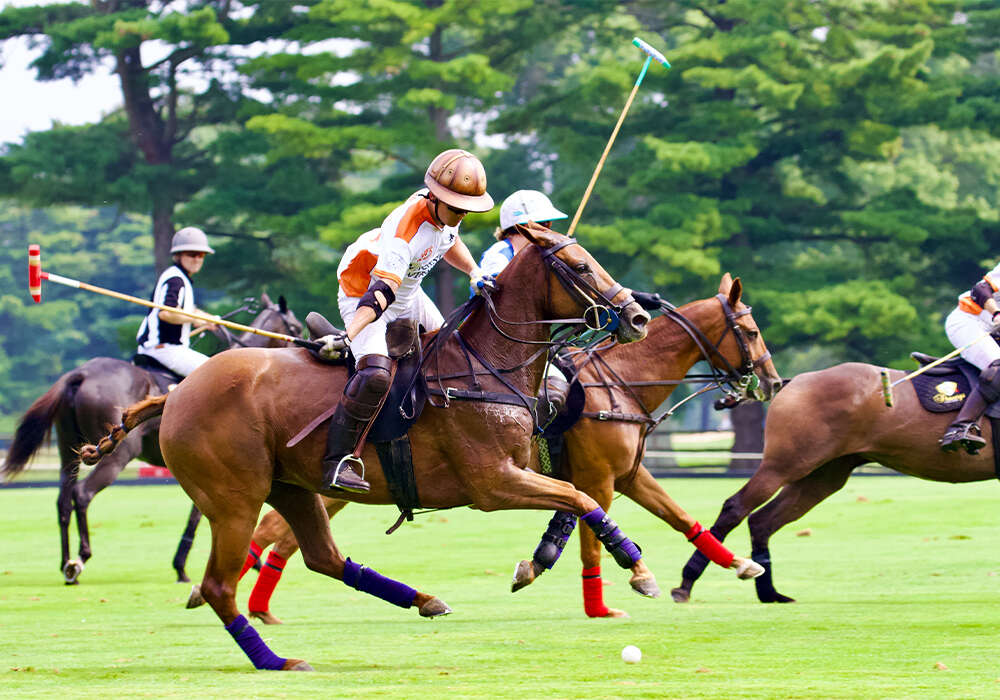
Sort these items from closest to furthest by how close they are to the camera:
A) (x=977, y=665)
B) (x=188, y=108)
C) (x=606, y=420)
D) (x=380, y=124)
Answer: (x=977, y=665) < (x=606, y=420) < (x=380, y=124) < (x=188, y=108)

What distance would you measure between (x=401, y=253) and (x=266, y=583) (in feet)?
9.38

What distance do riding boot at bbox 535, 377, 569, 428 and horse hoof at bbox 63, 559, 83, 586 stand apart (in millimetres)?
4882

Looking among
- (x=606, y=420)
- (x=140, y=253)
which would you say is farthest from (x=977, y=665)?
(x=140, y=253)

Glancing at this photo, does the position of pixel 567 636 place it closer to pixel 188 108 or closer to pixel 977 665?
pixel 977 665

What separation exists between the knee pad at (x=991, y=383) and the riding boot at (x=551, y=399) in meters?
3.44

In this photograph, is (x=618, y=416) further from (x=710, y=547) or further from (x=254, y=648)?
(x=254, y=648)

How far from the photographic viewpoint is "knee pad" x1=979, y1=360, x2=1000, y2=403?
10812 millimetres

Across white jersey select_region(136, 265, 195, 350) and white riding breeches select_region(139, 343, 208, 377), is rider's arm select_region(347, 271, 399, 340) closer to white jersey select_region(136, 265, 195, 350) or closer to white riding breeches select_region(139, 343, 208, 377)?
white jersey select_region(136, 265, 195, 350)

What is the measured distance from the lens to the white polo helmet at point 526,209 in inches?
373

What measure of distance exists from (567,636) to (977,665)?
7.98 ft

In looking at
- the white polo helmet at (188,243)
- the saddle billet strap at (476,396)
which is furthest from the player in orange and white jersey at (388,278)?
the white polo helmet at (188,243)

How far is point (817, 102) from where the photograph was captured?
31.7 metres

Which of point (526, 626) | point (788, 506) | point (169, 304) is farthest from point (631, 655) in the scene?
point (169, 304)

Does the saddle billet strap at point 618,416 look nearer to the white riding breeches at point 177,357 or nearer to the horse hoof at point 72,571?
the white riding breeches at point 177,357
